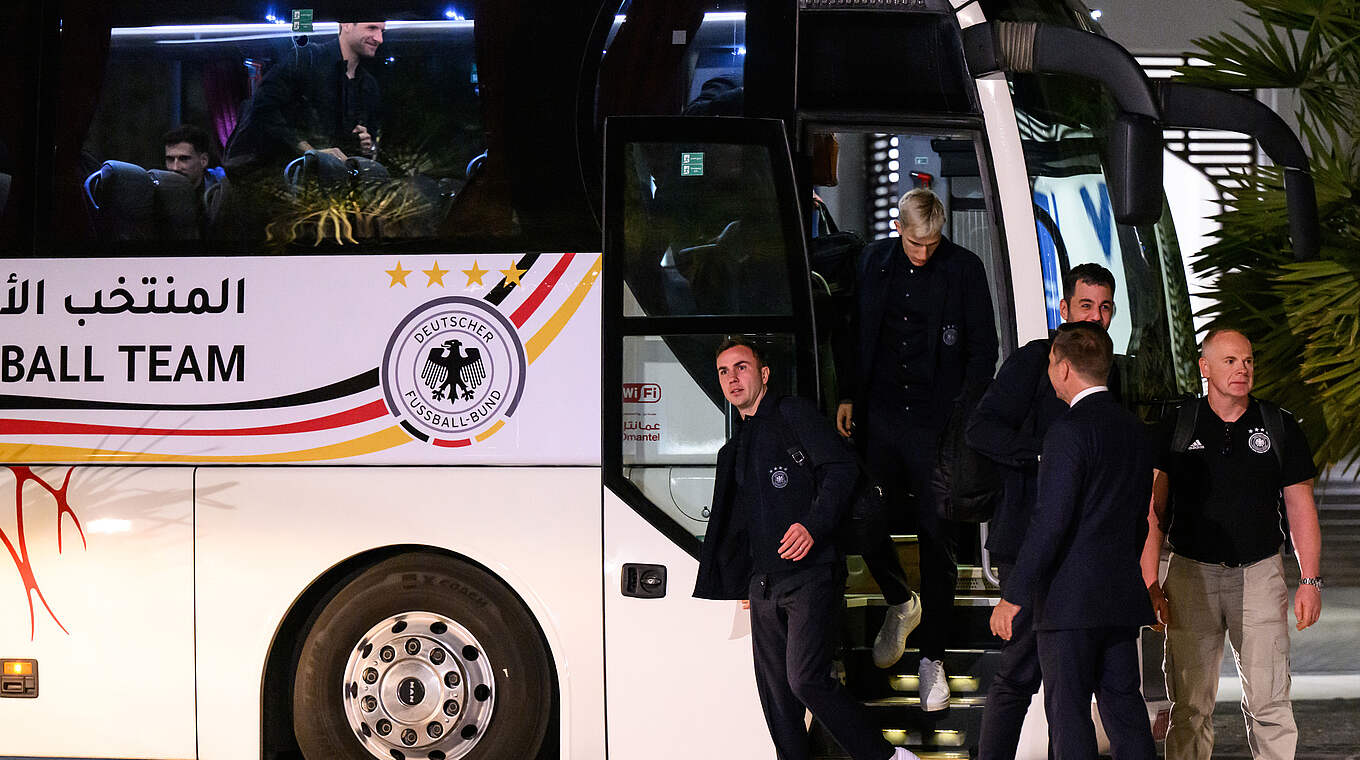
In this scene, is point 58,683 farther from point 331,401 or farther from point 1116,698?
point 1116,698

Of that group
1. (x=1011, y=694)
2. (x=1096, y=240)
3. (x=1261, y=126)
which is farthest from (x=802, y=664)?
(x=1261, y=126)

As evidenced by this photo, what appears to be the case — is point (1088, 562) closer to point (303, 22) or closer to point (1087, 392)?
point (1087, 392)

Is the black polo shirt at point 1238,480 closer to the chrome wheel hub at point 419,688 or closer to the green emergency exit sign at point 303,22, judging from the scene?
the chrome wheel hub at point 419,688

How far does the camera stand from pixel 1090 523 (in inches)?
177

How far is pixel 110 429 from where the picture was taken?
5594 mm

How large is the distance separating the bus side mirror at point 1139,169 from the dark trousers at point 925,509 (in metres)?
1.42

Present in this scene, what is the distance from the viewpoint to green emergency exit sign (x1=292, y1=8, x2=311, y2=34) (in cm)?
561

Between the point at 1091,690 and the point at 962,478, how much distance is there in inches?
41.4

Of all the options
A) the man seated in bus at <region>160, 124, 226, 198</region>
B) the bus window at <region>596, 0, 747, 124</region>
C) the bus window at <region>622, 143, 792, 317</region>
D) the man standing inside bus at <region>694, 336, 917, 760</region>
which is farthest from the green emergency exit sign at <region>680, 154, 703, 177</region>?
the man seated in bus at <region>160, 124, 226, 198</region>

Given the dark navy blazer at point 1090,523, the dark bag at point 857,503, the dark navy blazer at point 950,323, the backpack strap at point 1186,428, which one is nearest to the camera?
the dark navy blazer at point 1090,523

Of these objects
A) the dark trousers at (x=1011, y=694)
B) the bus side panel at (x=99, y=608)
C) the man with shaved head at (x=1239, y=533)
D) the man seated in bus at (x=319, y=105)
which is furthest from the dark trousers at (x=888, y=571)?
the bus side panel at (x=99, y=608)

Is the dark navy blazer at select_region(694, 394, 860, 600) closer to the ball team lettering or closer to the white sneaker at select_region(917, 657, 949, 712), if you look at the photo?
the white sneaker at select_region(917, 657, 949, 712)

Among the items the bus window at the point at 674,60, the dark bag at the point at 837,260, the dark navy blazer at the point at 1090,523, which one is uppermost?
the bus window at the point at 674,60

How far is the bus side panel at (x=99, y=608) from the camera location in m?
5.55
